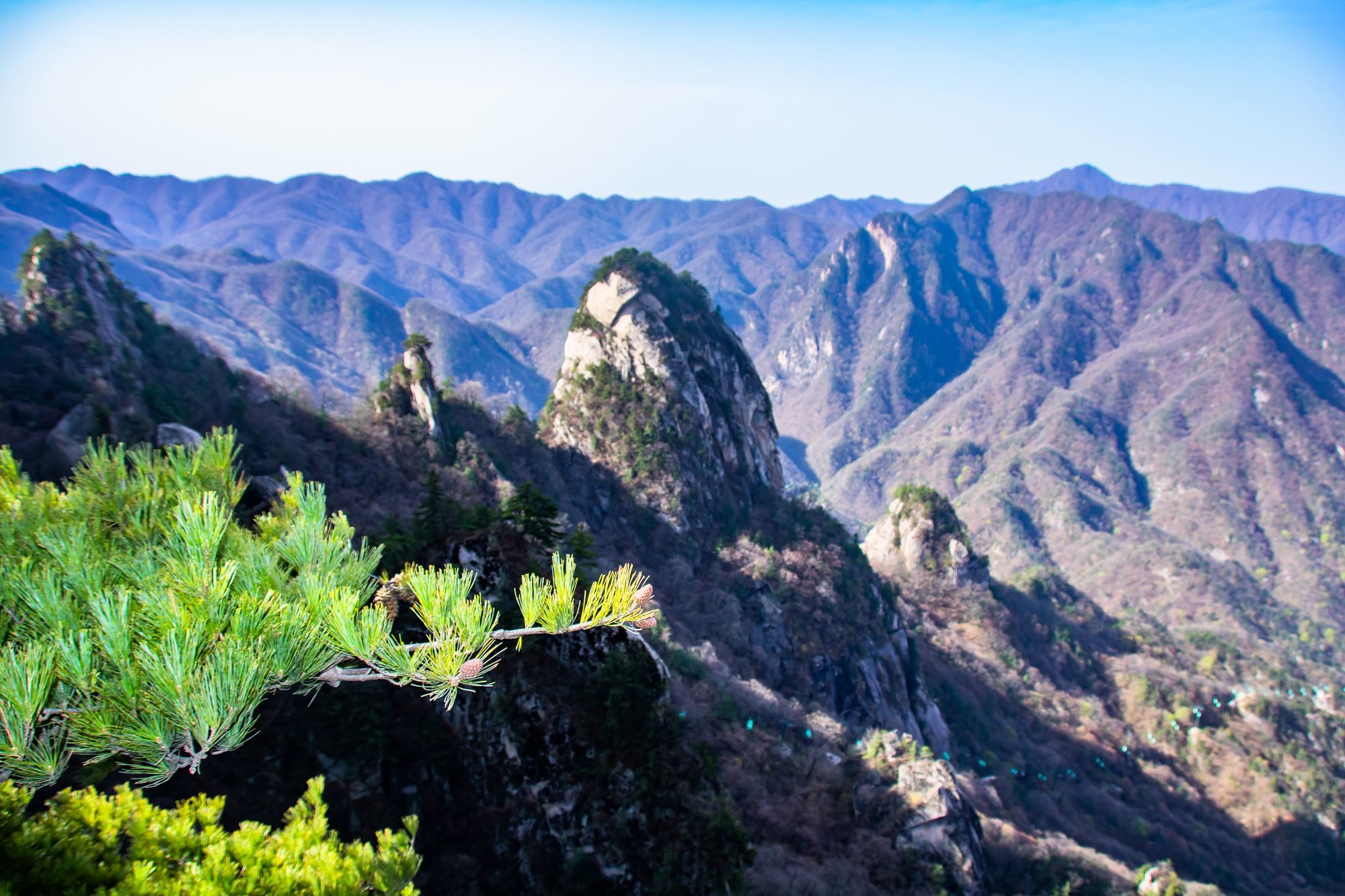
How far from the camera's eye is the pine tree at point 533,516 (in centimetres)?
1867

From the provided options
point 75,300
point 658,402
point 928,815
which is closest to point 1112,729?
point 928,815

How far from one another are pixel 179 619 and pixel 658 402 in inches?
2098

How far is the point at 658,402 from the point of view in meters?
57.4

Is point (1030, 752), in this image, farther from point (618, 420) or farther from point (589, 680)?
point (589, 680)

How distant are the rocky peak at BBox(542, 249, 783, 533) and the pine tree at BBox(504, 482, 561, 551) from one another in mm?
35091

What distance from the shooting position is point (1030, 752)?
5331cm

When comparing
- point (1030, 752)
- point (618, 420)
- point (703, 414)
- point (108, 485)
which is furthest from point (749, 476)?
point (108, 485)

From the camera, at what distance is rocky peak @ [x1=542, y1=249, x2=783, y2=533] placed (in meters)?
55.9

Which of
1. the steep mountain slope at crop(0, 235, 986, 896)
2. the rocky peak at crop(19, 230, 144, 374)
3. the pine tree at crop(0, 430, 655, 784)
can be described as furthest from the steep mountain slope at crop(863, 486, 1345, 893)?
the rocky peak at crop(19, 230, 144, 374)

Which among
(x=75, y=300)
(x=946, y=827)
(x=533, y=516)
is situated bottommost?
(x=946, y=827)

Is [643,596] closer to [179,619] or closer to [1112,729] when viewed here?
[179,619]

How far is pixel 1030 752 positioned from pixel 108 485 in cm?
6462

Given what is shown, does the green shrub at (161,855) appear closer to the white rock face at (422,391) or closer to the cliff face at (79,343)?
the cliff face at (79,343)

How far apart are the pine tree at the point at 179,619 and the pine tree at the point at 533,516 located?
12.0 m
